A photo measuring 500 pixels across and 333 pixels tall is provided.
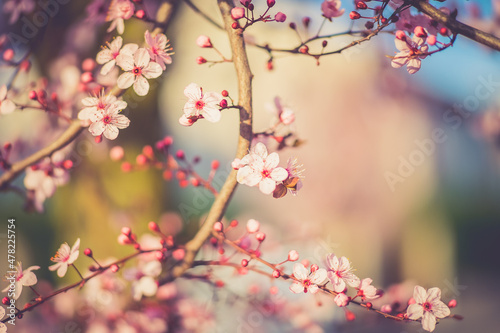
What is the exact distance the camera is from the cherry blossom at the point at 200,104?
82 centimetres

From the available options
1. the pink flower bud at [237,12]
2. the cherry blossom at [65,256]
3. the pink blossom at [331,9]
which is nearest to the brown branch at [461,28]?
the pink blossom at [331,9]

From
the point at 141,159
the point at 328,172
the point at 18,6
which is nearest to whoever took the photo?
the point at 141,159

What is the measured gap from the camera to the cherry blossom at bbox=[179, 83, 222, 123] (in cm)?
82

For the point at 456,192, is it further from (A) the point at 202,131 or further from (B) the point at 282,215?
(A) the point at 202,131

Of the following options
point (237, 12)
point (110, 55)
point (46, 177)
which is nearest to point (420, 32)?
point (237, 12)

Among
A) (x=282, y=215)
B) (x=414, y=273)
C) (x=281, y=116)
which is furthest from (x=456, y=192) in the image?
(x=281, y=116)

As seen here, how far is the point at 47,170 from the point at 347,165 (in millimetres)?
4964

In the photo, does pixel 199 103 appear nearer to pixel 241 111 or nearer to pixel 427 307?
pixel 241 111

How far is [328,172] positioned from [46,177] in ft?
15.8

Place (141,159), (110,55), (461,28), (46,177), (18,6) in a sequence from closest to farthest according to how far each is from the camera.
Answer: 1. (461,28)
2. (110,55)
3. (141,159)
4. (46,177)
5. (18,6)

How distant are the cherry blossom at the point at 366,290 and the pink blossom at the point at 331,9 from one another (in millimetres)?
736

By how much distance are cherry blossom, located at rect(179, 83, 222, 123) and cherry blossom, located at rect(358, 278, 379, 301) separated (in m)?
0.53

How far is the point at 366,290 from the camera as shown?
0.87 m

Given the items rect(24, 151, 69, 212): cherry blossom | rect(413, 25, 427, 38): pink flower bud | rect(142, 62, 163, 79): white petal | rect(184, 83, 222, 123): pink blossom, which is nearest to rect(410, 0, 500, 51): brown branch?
rect(413, 25, 427, 38): pink flower bud
